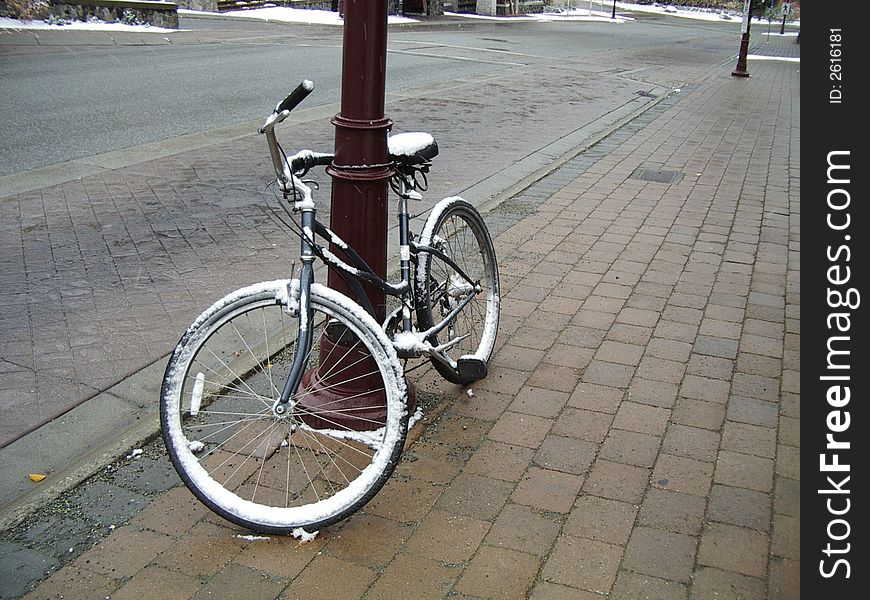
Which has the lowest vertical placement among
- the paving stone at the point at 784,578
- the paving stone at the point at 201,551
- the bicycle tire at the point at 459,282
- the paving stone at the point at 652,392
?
the paving stone at the point at 201,551

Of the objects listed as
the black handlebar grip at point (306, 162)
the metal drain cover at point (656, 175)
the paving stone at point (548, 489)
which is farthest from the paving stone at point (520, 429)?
the metal drain cover at point (656, 175)

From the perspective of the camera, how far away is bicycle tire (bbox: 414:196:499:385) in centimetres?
365

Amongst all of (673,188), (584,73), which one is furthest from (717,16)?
(673,188)

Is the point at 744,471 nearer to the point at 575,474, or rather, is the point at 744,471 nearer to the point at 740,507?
the point at 740,507

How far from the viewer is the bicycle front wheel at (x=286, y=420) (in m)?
2.89

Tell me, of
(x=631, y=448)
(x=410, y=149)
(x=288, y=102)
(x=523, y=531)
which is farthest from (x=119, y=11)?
(x=523, y=531)

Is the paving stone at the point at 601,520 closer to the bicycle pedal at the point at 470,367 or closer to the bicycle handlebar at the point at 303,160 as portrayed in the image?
the bicycle pedal at the point at 470,367

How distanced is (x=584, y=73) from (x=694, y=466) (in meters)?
15.7

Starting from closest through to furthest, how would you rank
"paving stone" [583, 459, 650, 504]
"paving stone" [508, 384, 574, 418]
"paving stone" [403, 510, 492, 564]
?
"paving stone" [403, 510, 492, 564], "paving stone" [583, 459, 650, 504], "paving stone" [508, 384, 574, 418]

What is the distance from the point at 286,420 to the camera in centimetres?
301

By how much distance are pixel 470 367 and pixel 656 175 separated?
531 centimetres

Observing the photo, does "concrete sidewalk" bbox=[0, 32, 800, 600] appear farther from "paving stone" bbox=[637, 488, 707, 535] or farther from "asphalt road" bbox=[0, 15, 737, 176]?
"asphalt road" bbox=[0, 15, 737, 176]

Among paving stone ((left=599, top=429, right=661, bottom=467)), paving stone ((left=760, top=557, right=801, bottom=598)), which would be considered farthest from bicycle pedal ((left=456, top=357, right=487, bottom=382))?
paving stone ((left=760, top=557, right=801, bottom=598))

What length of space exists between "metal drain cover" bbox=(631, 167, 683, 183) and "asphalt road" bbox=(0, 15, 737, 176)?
478 cm
